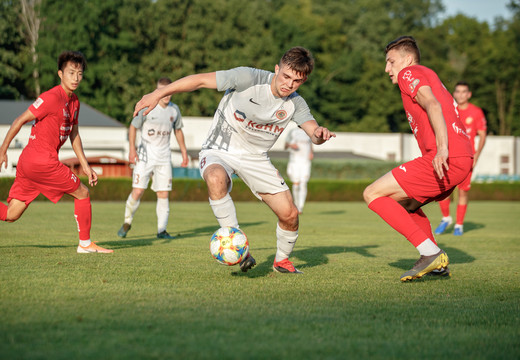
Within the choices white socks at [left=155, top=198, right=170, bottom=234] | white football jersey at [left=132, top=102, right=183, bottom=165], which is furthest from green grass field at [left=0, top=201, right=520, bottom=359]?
white football jersey at [left=132, top=102, right=183, bottom=165]

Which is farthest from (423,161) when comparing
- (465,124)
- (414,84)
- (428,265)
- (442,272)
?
(465,124)

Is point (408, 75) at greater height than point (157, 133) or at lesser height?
greater

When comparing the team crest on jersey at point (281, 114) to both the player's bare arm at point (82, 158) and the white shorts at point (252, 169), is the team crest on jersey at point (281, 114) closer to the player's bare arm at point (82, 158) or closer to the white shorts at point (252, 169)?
the white shorts at point (252, 169)

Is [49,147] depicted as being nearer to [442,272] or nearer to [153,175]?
[153,175]

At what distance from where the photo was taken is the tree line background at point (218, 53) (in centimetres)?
5650

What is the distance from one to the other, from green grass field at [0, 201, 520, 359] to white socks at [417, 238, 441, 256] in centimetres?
31

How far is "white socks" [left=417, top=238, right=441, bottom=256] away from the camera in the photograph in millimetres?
6320

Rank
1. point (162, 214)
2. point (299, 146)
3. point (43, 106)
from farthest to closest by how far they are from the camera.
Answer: point (299, 146) < point (162, 214) < point (43, 106)

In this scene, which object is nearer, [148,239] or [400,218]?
[400,218]

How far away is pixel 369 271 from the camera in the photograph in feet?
23.6

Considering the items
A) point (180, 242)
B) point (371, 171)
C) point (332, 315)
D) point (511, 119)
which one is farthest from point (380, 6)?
point (332, 315)

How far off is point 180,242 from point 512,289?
17.7ft

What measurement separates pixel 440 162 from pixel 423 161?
55cm

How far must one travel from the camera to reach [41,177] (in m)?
7.55
